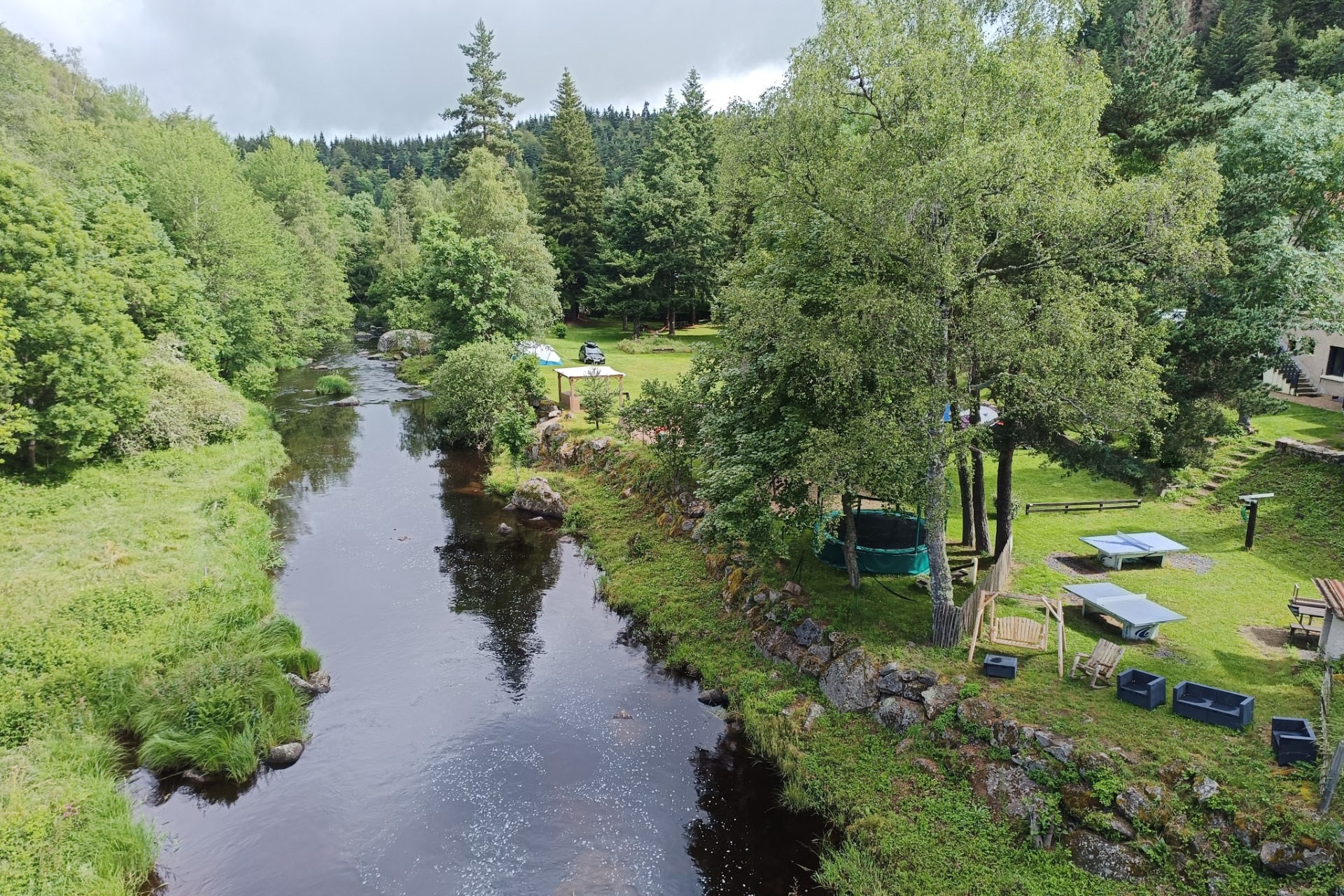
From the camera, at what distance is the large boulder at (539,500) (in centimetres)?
3256

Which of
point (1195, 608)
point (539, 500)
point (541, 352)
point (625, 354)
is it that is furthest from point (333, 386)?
point (1195, 608)

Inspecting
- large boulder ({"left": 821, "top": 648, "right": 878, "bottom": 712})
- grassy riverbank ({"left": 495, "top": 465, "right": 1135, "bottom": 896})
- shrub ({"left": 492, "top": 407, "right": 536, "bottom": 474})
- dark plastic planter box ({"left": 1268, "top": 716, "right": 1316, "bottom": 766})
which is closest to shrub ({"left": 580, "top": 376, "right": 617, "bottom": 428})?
shrub ({"left": 492, "top": 407, "right": 536, "bottom": 474})

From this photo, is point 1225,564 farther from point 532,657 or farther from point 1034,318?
point 532,657

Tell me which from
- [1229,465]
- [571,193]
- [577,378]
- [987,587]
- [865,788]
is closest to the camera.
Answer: [865,788]

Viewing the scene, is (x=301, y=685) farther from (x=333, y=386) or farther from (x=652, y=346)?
(x=652, y=346)

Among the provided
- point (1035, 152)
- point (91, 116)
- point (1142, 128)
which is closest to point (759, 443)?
point (1035, 152)

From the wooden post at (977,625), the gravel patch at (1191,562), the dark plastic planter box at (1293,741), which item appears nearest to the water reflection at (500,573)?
the wooden post at (977,625)

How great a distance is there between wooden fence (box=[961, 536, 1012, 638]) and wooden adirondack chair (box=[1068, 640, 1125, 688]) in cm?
225

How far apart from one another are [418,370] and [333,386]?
8.64m

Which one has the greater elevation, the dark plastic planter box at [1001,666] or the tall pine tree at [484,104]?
the tall pine tree at [484,104]

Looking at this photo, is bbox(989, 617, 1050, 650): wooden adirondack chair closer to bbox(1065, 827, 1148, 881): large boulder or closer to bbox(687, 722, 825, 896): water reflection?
bbox(1065, 827, 1148, 881): large boulder

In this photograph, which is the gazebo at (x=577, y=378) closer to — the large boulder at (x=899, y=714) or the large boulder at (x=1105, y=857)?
the large boulder at (x=899, y=714)

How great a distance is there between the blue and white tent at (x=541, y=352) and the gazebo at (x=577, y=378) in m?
3.38

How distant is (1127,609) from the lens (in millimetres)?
16391
